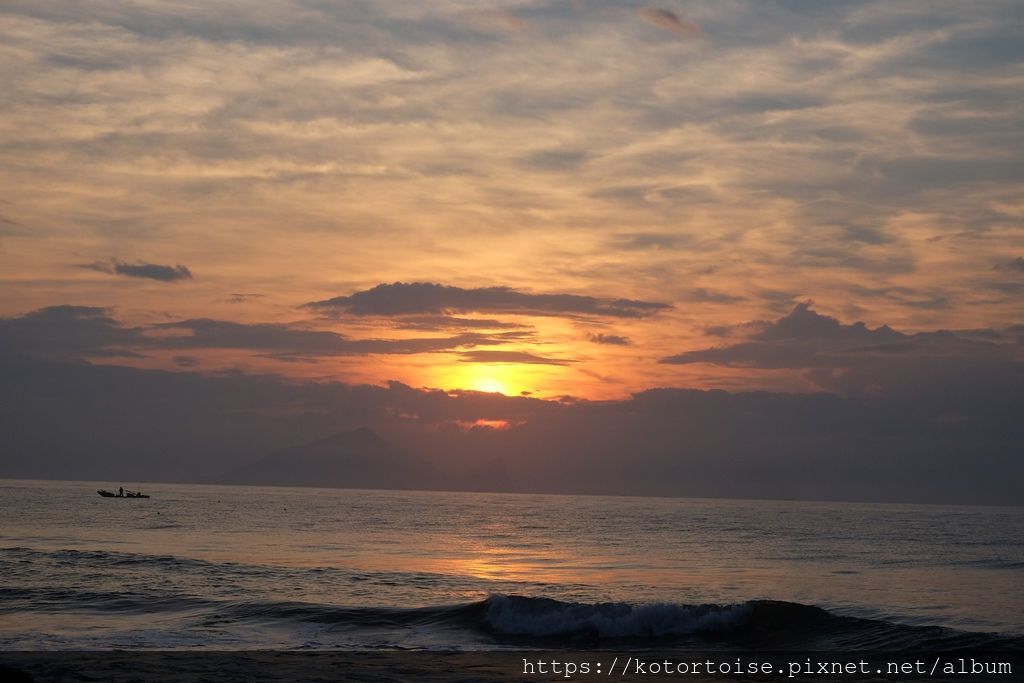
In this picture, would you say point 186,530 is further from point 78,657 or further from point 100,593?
point 78,657

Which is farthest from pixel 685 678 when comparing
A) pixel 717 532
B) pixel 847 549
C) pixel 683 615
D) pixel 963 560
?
pixel 717 532

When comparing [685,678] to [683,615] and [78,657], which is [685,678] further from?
[78,657]

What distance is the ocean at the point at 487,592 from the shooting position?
105 feet

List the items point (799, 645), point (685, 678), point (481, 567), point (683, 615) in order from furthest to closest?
1. point (481, 567)
2. point (683, 615)
3. point (799, 645)
4. point (685, 678)

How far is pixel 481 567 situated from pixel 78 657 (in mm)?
34507

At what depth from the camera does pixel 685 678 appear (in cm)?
2402

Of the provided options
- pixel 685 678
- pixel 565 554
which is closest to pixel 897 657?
pixel 685 678

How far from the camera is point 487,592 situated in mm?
44250

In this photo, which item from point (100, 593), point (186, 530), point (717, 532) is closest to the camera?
point (100, 593)

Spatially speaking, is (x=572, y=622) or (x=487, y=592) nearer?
(x=572, y=622)

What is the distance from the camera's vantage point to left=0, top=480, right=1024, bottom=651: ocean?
32.0 m

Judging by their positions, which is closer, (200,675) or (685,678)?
(200,675)

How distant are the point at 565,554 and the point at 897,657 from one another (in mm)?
41499

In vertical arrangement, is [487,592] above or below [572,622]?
below
